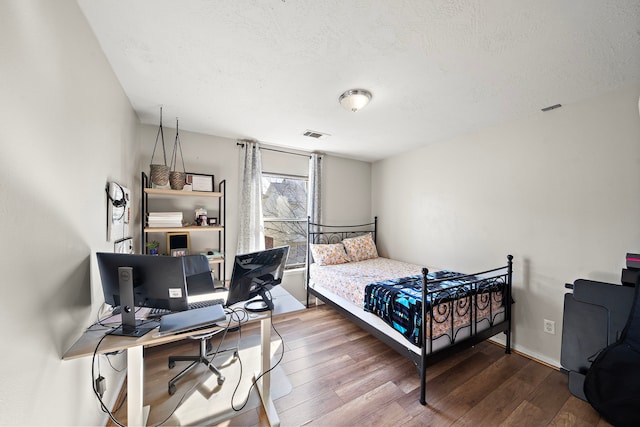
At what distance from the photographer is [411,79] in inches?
69.0

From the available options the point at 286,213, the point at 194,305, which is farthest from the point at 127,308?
the point at 286,213

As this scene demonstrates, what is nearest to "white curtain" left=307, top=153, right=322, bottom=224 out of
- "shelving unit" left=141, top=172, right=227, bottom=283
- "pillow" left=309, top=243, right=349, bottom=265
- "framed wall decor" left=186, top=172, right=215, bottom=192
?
"pillow" left=309, top=243, right=349, bottom=265

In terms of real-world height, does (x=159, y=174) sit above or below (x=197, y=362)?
above

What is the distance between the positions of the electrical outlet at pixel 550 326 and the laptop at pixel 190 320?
114 inches

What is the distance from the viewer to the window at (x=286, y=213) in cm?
344

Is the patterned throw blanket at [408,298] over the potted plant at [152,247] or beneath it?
beneath

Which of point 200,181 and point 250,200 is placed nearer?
point 200,181

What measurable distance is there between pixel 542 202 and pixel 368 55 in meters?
2.21

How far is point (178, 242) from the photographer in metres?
2.65

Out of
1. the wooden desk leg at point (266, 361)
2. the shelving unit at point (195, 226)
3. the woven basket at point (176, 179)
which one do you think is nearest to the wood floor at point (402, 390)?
the wooden desk leg at point (266, 361)

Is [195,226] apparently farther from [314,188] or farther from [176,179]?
[314,188]

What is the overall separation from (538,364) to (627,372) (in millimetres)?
792

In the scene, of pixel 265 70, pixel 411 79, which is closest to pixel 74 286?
pixel 265 70

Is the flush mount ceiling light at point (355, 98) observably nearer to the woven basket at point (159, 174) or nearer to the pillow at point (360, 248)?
the woven basket at point (159, 174)
